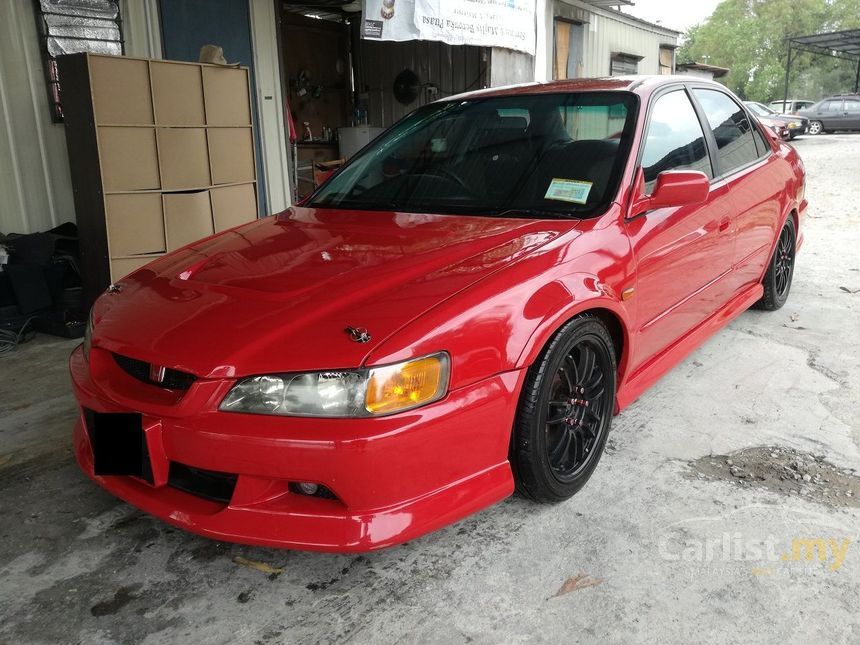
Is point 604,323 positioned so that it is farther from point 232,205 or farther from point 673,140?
point 232,205

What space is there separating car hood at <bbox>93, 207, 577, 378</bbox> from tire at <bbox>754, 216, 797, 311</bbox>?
102 inches

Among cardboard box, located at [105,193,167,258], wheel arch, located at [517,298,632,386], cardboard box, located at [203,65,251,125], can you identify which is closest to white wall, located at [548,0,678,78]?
cardboard box, located at [203,65,251,125]

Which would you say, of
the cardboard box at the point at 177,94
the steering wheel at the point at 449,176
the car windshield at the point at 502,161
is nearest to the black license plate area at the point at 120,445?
the car windshield at the point at 502,161

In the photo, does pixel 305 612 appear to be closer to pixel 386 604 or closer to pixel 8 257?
pixel 386 604

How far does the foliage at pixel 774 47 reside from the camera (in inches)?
1891

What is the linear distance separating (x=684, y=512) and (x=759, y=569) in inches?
13.4

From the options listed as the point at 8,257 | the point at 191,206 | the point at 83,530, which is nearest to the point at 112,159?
the point at 191,206

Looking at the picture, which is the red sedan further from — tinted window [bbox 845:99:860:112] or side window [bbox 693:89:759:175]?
tinted window [bbox 845:99:860:112]

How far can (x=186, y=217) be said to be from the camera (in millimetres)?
4883

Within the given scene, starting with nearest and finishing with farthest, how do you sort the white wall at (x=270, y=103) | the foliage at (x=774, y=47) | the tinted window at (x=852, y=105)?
the white wall at (x=270, y=103) → the tinted window at (x=852, y=105) → the foliage at (x=774, y=47)

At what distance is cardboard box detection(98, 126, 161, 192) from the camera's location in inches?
173

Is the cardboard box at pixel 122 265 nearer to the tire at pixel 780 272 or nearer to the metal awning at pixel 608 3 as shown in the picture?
the tire at pixel 780 272

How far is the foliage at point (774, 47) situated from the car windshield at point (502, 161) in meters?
51.6

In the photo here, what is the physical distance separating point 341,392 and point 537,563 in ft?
2.78
